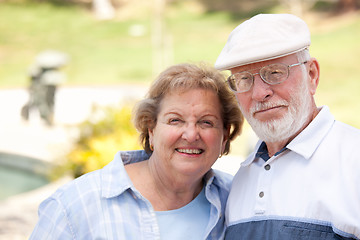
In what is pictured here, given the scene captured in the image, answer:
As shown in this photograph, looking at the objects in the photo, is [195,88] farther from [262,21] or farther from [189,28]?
[189,28]

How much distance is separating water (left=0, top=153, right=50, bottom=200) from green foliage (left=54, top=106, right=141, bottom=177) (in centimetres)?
305

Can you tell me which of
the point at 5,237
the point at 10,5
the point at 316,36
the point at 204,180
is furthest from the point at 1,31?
the point at 204,180

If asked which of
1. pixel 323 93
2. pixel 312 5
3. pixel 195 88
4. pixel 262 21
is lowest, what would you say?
pixel 323 93

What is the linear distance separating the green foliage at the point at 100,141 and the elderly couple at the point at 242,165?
2.22 metres

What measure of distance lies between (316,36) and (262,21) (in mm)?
22847

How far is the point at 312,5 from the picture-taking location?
26.4 meters

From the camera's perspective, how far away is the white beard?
202 centimetres

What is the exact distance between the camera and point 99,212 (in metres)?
2.12

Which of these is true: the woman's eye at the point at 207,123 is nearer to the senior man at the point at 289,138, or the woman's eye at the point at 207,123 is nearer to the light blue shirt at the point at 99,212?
the senior man at the point at 289,138

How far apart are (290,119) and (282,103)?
0.08 meters

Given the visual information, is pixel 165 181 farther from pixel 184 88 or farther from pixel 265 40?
pixel 265 40

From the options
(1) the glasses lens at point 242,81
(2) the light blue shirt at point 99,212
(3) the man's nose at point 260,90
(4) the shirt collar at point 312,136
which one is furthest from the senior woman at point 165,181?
(4) the shirt collar at point 312,136

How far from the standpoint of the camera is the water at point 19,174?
8.38 meters

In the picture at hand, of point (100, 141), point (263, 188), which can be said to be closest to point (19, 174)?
point (100, 141)
